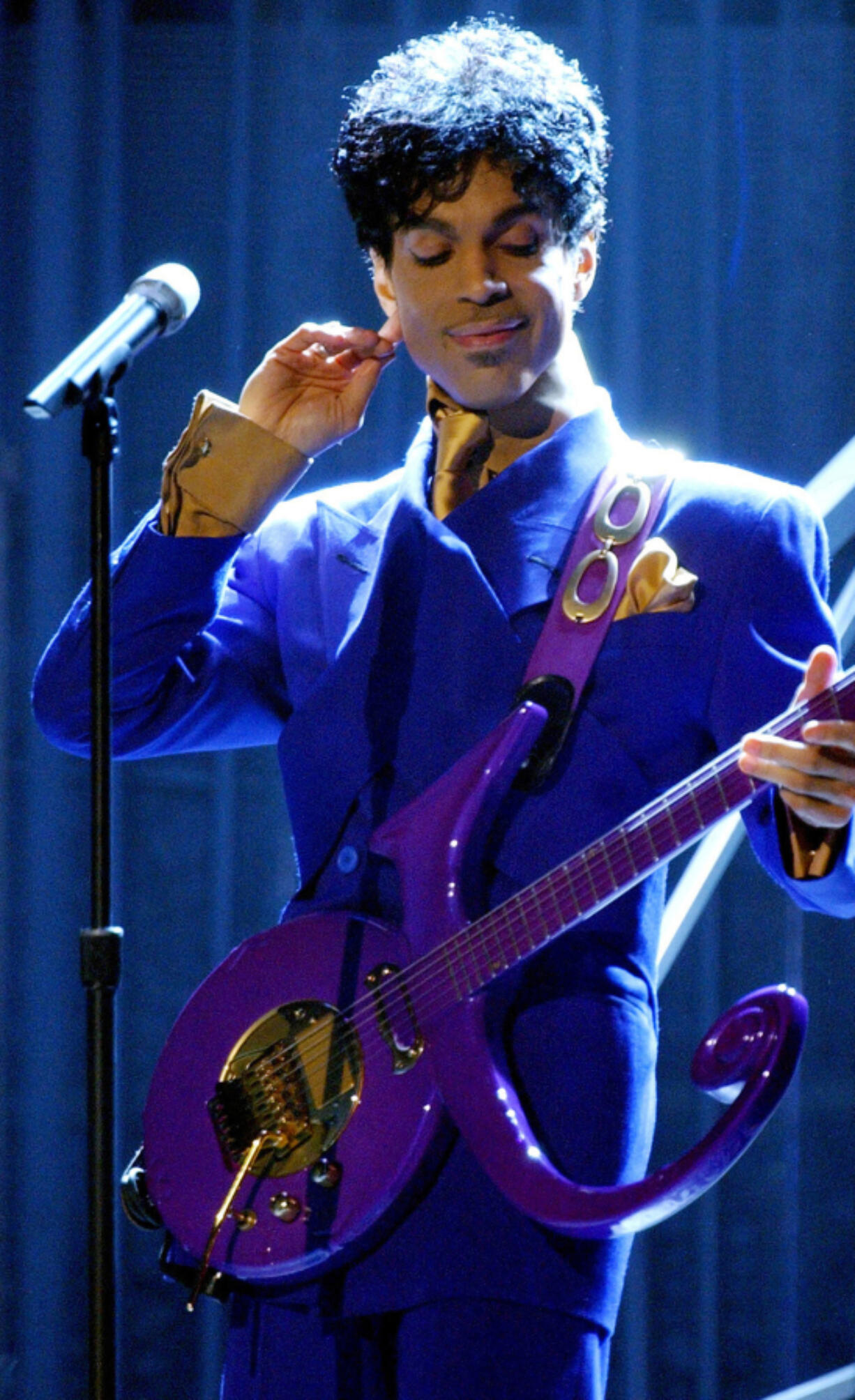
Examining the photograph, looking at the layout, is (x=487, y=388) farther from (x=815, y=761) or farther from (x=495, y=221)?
(x=815, y=761)

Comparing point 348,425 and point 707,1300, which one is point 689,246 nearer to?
point 348,425

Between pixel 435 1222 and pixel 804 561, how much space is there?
21.8 inches

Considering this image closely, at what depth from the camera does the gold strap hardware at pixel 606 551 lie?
49.4 inches

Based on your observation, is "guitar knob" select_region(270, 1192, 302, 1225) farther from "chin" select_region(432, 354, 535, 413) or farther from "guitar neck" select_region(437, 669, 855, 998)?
"chin" select_region(432, 354, 535, 413)

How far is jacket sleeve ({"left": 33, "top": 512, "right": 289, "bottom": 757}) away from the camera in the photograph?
1.40 meters

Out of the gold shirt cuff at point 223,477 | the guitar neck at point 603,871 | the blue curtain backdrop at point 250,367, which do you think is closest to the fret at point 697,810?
the guitar neck at point 603,871

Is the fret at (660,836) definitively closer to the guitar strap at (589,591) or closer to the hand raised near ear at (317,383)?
the guitar strap at (589,591)

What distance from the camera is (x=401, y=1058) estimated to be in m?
1.20

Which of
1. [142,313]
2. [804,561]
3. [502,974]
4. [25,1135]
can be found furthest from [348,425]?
[25,1135]

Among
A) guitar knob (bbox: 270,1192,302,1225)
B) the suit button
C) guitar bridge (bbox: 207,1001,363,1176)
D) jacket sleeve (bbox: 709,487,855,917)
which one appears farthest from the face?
guitar knob (bbox: 270,1192,302,1225)

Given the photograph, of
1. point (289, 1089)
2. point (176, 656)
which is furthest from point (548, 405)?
point (289, 1089)

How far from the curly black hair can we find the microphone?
7.8 inches

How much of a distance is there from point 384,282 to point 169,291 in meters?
0.24

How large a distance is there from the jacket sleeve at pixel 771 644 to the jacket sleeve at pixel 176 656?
1.42 ft
